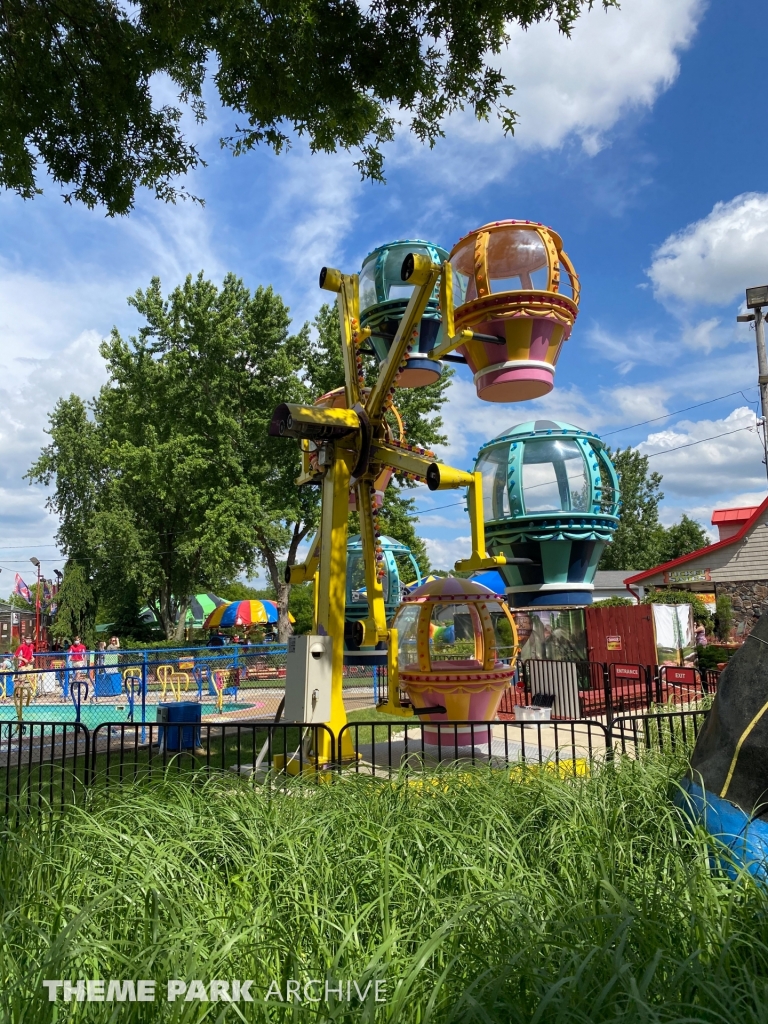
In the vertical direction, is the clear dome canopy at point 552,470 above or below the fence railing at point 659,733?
above

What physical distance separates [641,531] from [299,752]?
52.5m

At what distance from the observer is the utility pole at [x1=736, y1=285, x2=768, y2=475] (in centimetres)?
1792

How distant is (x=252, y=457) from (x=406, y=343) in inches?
832

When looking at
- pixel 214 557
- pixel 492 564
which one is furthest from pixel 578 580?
pixel 214 557

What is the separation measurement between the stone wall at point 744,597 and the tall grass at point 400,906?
72.2 feet

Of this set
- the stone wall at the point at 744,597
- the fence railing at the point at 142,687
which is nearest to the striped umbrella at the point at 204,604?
the fence railing at the point at 142,687

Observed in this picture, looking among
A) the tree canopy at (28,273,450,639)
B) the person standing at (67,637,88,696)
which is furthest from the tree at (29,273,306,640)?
the person standing at (67,637,88,696)

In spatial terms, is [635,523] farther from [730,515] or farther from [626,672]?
[626,672]

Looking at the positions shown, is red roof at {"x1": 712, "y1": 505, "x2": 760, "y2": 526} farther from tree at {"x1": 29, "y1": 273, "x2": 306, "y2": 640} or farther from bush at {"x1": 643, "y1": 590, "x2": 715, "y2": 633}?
tree at {"x1": 29, "y1": 273, "x2": 306, "y2": 640}

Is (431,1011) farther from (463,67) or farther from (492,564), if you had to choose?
(463,67)

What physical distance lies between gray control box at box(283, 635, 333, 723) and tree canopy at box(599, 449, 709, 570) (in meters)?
47.3

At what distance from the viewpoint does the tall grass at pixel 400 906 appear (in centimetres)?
241

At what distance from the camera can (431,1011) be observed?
225cm

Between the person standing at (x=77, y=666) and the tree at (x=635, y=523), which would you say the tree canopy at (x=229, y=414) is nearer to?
the person standing at (x=77, y=666)
